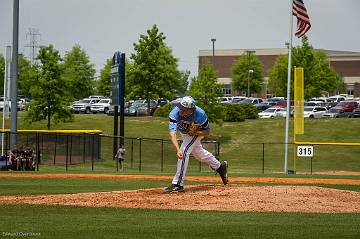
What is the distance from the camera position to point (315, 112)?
6334 cm

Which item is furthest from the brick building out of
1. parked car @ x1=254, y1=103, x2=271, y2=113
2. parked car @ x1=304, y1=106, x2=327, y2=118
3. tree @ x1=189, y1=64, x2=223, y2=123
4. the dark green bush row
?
tree @ x1=189, y1=64, x2=223, y2=123

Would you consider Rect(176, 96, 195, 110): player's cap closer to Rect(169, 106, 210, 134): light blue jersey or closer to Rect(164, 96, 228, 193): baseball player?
Rect(164, 96, 228, 193): baseball player

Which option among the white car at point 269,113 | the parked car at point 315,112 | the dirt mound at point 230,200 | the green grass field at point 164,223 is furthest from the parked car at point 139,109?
the green grass field at point 164,223

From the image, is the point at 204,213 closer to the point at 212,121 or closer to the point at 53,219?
the point at 53,219

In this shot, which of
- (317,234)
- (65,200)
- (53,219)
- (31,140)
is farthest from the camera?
(31,140)

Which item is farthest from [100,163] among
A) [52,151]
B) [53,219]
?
[53,219]

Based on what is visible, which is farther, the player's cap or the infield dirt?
the player's cap

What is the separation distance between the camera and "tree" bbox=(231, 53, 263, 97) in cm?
8788

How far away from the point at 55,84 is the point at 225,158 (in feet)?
38.8

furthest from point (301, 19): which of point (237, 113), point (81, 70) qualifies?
point (81, 70)

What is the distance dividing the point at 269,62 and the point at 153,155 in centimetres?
6916

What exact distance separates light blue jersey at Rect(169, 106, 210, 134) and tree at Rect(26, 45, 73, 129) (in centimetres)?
3402

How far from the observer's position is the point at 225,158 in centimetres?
4638

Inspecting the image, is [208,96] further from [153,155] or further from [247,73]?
[247,73]
